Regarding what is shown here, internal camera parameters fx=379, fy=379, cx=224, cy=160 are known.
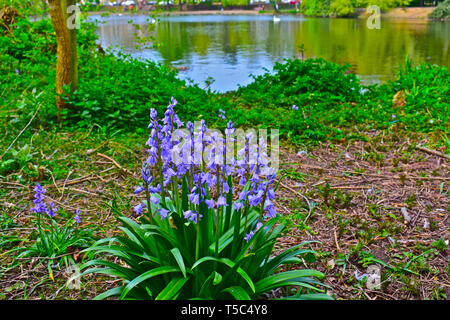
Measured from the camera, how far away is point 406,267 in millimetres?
2371

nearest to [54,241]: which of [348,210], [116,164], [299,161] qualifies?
[116,164]

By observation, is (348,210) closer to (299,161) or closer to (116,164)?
(299,161)

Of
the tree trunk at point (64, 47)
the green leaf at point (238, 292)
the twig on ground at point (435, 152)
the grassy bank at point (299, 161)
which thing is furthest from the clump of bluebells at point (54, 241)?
the twig on ground at point (435, 152)

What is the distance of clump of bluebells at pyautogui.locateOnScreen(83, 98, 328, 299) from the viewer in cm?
167

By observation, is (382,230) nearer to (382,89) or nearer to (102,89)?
(102,89)

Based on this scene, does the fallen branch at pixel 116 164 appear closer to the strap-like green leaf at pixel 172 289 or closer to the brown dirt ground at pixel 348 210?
the brown dirt ground at pixel 348 210

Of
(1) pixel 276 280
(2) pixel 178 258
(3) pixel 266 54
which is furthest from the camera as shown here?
(3) pixel 266 54

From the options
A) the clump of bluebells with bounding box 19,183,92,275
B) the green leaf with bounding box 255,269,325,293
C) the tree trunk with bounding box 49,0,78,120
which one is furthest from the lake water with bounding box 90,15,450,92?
the green leaf with bounding box 255,269,325,293

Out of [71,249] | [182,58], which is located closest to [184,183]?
[71,249]

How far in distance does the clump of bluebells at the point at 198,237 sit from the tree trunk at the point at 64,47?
346cm

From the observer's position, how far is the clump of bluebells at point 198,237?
1.67m

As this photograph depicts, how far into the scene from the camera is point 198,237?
173 centimetres

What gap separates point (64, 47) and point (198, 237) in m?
3.88
